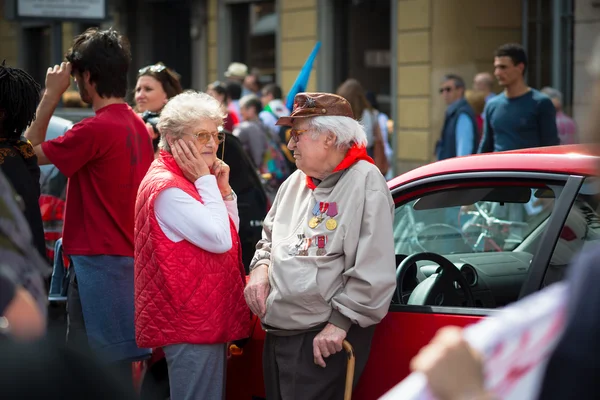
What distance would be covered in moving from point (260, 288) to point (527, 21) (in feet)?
33.4

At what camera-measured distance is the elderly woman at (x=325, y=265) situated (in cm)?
343

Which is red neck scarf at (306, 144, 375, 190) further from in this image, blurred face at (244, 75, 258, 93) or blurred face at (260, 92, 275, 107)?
blurred face at (244, 75, 258, 93)

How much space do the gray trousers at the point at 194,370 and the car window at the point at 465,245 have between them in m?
0.77

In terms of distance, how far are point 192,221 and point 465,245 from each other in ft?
5.46

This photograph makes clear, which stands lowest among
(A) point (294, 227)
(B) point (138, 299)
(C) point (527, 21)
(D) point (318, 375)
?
(D) point (318, 375)

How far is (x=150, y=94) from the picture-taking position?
5.64 m

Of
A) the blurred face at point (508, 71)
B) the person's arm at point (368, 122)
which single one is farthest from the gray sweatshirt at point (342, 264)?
the person's arm at point (368, 122)

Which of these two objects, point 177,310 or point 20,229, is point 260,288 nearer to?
point 177,310

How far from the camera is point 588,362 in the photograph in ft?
4.91

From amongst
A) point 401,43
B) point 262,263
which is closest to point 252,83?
point 401,43

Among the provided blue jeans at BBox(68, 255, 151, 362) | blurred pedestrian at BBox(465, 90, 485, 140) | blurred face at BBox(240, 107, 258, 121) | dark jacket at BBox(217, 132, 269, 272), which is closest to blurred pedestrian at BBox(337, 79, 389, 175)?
blurred pedestrian at BBox(465, 90, 485, 140)

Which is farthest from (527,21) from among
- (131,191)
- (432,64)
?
(131,191)

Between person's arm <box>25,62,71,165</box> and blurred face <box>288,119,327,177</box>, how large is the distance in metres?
1.41

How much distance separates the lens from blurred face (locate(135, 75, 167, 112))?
18.5 feet
